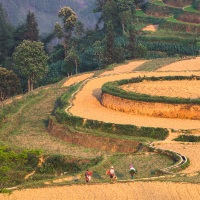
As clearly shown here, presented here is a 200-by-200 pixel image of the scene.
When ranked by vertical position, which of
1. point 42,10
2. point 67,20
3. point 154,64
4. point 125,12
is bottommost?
point 42,10

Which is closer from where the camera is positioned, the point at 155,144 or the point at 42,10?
the point at 155,144

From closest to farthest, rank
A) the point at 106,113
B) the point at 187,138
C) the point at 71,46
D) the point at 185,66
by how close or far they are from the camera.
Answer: the point at 187,138 → the point at 106,113 → the point at 185,66 → the point at 71,46

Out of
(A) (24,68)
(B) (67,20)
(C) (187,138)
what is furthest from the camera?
(B) (67,20)

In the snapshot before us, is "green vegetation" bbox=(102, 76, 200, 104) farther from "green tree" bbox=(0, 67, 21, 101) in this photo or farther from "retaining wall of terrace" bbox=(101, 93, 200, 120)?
"green tree" bbox=(0, 67, 21, 101)

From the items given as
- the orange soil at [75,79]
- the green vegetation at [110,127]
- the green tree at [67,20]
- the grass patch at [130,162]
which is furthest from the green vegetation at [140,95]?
the green tree at [67,20]

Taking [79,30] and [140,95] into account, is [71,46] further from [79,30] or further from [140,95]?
[140,95]

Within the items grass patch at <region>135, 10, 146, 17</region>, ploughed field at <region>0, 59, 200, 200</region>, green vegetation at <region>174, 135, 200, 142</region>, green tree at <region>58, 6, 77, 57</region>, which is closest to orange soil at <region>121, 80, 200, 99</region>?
ploughed field at <region>0, 59, 200, 200</region>

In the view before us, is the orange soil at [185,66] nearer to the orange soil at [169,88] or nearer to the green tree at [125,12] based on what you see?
the orange soil at [169,88]

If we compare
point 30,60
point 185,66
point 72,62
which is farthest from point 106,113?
point 72,62
